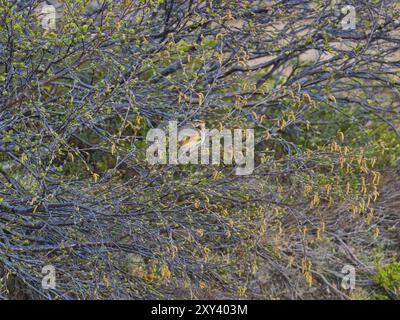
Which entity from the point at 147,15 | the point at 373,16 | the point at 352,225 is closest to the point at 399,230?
the point at 352,225

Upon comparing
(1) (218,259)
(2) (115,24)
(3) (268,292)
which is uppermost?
(2) (115,24)

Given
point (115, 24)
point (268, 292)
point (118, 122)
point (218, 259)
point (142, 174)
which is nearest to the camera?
point (115, 24)

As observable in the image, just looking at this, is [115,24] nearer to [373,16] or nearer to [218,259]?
[218,259]

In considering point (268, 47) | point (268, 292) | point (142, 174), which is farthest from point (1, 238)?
point (268, 47)

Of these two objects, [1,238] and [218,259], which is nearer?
[1,238]

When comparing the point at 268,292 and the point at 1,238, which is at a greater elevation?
the point at 1,238

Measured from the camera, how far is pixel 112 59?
3637 millimetres

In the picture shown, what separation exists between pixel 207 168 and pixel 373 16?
1.83 m

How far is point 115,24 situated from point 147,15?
85 centimetres

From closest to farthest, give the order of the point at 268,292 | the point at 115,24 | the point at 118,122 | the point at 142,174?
the point at 115,24
the point at 142,174
the point at 268,292
the point at 118,122

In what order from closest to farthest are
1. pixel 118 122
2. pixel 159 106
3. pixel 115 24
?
pixel 115 24 < pixel 159 106 < pixel 118 122

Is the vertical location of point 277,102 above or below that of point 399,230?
above

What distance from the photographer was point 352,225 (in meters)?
5.50

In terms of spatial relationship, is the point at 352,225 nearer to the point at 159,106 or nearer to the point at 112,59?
the point at 159,106
